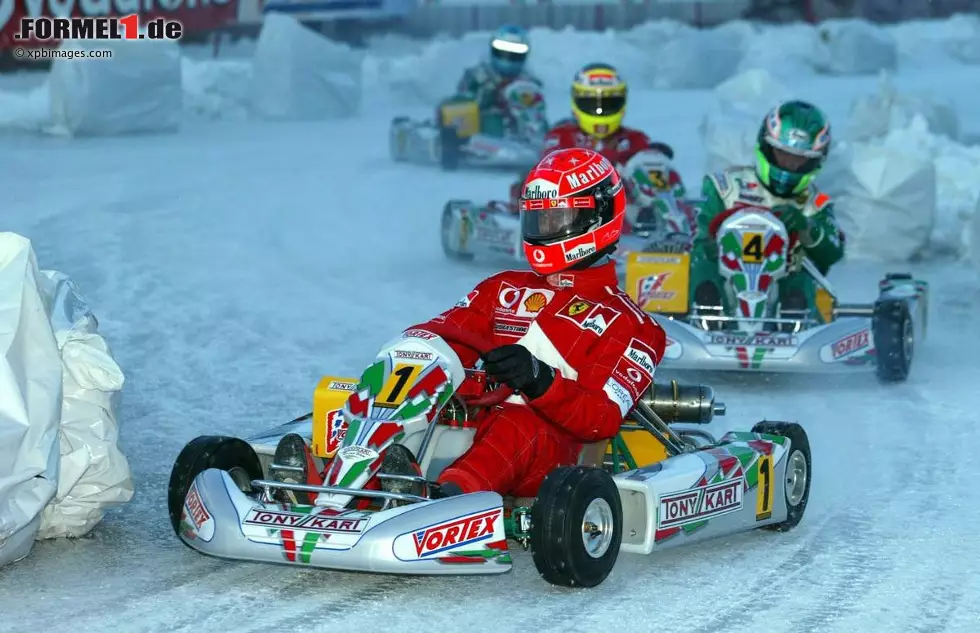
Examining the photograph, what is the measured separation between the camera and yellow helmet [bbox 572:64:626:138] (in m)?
11.9

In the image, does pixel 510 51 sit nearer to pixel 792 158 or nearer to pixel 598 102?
pixel 598 102

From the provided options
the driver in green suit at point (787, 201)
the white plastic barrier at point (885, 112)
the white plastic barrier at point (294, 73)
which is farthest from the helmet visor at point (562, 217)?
the white plastic barrier at point (294, 73)

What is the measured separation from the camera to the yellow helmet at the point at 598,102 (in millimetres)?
11906

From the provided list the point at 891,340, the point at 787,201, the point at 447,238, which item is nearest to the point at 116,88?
the point at 447,238

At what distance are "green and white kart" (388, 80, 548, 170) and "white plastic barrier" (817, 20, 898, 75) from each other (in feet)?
36.2

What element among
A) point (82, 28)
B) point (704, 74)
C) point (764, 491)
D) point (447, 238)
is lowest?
point (764, 491)

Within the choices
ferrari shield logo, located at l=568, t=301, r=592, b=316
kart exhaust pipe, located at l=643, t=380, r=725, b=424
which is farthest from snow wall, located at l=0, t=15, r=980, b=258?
ferrari shield logo, located at l=568, t=301, r=592, b=316

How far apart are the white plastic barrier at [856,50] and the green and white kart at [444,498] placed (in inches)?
820

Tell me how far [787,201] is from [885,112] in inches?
266

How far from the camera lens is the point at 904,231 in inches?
468

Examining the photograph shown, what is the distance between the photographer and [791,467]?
19.0 feet

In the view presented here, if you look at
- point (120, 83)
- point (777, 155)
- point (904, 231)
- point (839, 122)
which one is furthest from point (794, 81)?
point (777, 155)

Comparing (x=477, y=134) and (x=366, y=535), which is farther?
(x=477, y=134)

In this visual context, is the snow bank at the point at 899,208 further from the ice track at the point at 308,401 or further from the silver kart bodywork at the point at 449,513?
the silver kart bodywork at the point at 449,513
